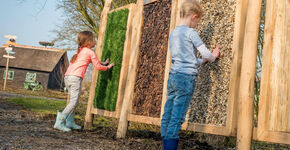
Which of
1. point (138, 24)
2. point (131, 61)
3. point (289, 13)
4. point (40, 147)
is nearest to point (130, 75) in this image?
point (131, 61)

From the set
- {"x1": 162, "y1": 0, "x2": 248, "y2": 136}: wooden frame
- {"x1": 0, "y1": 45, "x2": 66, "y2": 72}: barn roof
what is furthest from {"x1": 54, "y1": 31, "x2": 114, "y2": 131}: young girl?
{"x1": 0, "y1": 45, "x2": 66, "y2": 72}: barn roof

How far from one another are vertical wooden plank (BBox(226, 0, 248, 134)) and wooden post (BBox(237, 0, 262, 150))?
142mm

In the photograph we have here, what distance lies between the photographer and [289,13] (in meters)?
3.10

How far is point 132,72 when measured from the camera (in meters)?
5.13

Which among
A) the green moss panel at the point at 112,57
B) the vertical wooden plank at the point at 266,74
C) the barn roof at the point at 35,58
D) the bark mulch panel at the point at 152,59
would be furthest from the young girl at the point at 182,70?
the barn roof at the point at 35,58

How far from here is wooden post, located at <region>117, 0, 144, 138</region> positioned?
5.02m

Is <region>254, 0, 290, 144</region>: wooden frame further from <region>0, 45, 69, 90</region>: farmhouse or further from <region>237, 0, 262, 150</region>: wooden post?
<region>0, 45, 69, 90</region>: farmhouse

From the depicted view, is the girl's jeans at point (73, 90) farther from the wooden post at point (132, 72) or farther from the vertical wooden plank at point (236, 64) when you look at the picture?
the vertical wooden plank at point (236, 64)

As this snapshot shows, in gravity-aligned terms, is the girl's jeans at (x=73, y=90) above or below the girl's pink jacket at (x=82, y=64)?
below

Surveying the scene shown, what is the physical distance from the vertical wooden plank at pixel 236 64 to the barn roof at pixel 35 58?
30112mm

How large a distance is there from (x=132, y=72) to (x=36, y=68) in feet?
95.7

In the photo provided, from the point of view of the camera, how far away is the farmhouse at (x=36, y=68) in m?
31.8

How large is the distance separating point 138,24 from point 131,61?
2.03 feet

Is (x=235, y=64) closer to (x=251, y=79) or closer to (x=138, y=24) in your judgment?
(x=251, y=79)
